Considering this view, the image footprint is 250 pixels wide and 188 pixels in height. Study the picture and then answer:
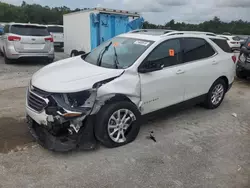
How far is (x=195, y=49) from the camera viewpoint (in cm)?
498

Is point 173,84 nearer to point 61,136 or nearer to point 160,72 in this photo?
point 160,72

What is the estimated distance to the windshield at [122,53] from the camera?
13.7ft

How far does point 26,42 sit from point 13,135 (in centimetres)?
631

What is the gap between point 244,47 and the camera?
807 cm

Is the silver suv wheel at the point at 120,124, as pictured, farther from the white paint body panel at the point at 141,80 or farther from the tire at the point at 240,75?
the tire at the point at 240,75

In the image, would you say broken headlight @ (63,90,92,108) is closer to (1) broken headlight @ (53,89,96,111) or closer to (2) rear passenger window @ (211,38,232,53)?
(1) broken headlight @ (53,89,96,111)

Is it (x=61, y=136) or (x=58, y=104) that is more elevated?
(x=58, y=104)

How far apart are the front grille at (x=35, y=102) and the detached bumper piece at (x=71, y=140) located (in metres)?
0.29

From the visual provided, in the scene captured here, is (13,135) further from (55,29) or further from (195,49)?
(55,29)

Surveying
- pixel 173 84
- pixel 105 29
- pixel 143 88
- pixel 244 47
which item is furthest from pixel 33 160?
pixel 105 29

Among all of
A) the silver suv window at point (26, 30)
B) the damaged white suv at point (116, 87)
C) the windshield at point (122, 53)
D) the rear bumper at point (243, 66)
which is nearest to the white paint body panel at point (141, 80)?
the damaged white suv at point (116, 87)

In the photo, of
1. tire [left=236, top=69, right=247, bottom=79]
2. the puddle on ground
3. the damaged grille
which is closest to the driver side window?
the damaged grille

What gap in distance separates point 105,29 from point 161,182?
884 centimetres

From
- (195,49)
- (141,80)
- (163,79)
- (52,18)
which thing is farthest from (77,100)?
(52,18)
